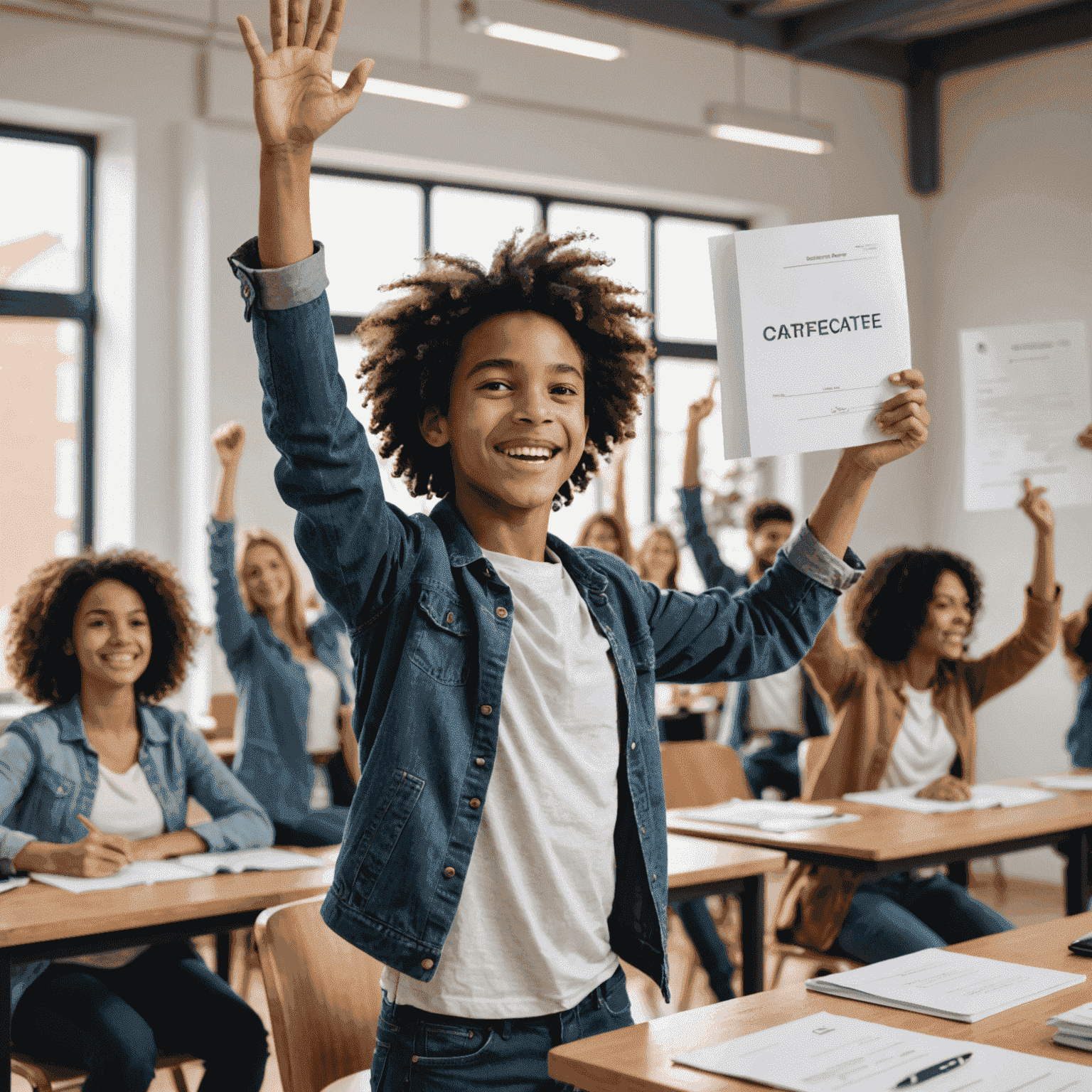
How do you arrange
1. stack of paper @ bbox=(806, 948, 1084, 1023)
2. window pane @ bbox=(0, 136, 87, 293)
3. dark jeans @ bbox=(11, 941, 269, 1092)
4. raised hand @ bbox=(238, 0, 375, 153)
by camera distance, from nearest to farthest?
1. raised hand @ bbox=(238, 0, 375, 153)
2. stack of paper @ bbox=(806, 948, 1084, 1023)
3. dark jeans @ bbox=(11, 941, 269, 1092)
4. window pane @ bbox=(0, 136, 87, 293)

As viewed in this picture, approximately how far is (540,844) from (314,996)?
69 centimetres

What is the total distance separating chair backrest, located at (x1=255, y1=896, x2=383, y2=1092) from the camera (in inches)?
71.2

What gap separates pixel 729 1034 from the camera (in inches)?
52.9

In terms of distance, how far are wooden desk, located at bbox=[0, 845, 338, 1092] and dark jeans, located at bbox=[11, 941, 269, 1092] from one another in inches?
7.5

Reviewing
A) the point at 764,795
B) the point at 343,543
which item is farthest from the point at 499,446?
the point at 764,795

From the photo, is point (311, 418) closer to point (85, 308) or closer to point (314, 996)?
point (314, 996)

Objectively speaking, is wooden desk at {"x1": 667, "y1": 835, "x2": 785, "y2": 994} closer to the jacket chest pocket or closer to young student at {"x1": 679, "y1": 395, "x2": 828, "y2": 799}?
the jacket chest pocket

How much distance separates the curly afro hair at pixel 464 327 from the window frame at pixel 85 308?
4666mm

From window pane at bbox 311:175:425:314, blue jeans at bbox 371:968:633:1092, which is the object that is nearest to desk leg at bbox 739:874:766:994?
blue jeans at bbox 371:968:633:1092

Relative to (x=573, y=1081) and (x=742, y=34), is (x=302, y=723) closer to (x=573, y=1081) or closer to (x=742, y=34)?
(x=573, y=1081)

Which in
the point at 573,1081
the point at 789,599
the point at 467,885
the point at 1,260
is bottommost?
the point at 573,1081

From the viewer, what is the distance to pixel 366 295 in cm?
656

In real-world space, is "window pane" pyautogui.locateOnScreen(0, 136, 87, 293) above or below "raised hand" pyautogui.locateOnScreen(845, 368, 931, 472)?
above

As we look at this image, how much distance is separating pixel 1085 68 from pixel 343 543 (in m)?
6.85
